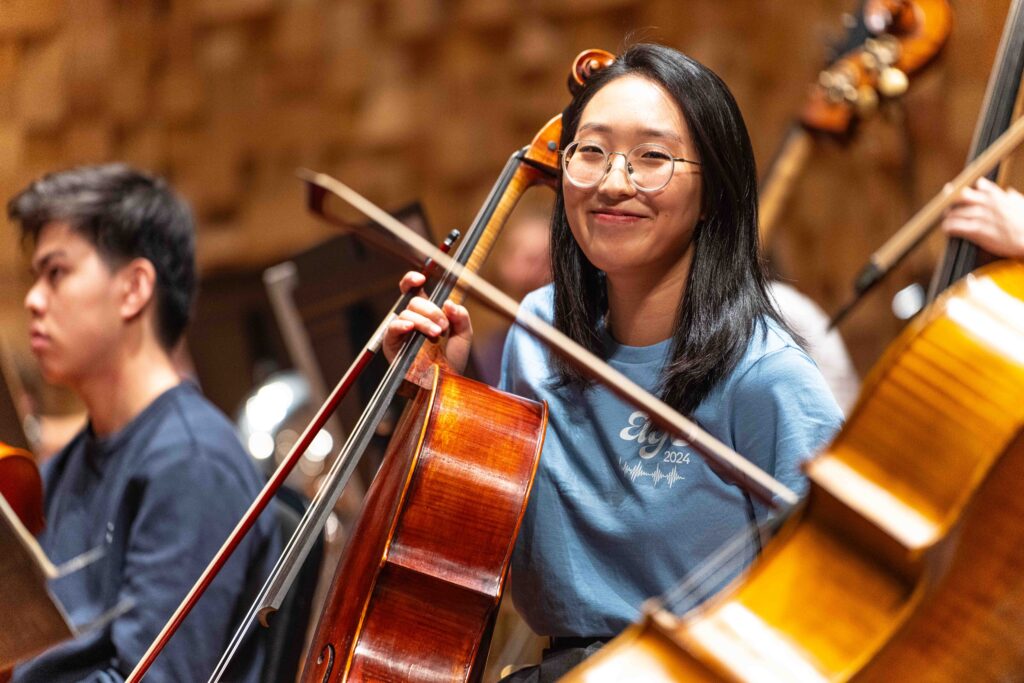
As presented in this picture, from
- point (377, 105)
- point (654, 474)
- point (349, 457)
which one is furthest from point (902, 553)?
point (377, 105)

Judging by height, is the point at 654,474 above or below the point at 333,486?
above

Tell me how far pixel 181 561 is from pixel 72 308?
0.49m

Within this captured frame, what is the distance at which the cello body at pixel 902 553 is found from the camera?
89 centimetres

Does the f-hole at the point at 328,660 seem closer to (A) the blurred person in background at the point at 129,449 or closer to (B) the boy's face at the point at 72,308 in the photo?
(A) the blurred person in background at the point at 129,449

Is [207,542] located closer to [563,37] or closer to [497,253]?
[497,253]

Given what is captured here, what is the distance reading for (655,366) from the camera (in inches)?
52.9

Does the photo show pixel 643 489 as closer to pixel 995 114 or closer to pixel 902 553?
pixel 902 553

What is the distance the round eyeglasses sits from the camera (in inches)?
51.1

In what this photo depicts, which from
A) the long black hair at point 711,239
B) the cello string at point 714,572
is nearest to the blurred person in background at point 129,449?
the long black hair at point 711,239

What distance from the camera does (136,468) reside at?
69.2 inches

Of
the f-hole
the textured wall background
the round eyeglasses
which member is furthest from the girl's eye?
the textured wall background

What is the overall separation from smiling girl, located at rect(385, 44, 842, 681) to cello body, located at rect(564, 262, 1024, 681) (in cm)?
26

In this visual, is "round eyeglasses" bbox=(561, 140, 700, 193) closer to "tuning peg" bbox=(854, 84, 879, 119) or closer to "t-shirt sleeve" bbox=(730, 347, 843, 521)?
"t-shirt sleeve" bbox=(730, 347, 843, 521)

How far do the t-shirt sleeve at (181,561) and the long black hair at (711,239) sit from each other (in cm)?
59
